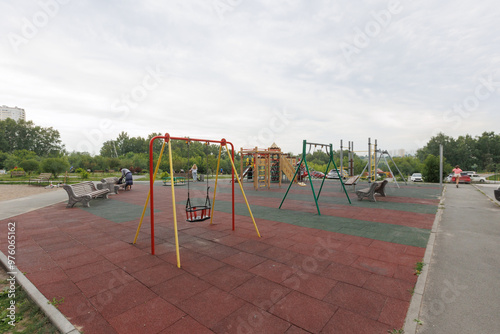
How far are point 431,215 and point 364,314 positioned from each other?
6.85 m

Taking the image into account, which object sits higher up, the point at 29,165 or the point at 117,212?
the point at 29,165

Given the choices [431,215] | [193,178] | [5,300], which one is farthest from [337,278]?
[193,178]

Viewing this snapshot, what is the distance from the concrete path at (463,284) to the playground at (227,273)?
10.3 inches

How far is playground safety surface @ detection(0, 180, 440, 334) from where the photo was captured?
259 centimetres

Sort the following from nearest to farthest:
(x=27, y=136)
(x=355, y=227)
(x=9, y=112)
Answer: (x=355, y=227), (x=27, y=136), (x=9, y=112)

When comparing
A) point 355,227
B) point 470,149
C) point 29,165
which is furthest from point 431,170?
point 470,149

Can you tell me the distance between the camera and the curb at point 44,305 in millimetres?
2445

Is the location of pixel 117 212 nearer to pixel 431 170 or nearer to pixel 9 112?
pixel 431 170

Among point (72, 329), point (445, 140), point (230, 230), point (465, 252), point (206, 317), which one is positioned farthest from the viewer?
point (445, 140)

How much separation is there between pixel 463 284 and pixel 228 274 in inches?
126

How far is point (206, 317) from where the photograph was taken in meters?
2.62

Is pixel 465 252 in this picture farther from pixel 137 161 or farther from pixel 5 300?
pixel 137 161

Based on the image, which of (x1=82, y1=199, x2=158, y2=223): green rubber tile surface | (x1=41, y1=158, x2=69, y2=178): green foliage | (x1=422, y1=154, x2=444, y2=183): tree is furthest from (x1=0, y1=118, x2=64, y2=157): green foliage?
(x1=422, y1=154, x2=444, y2=183): tree

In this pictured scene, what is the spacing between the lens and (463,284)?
10.9ft
